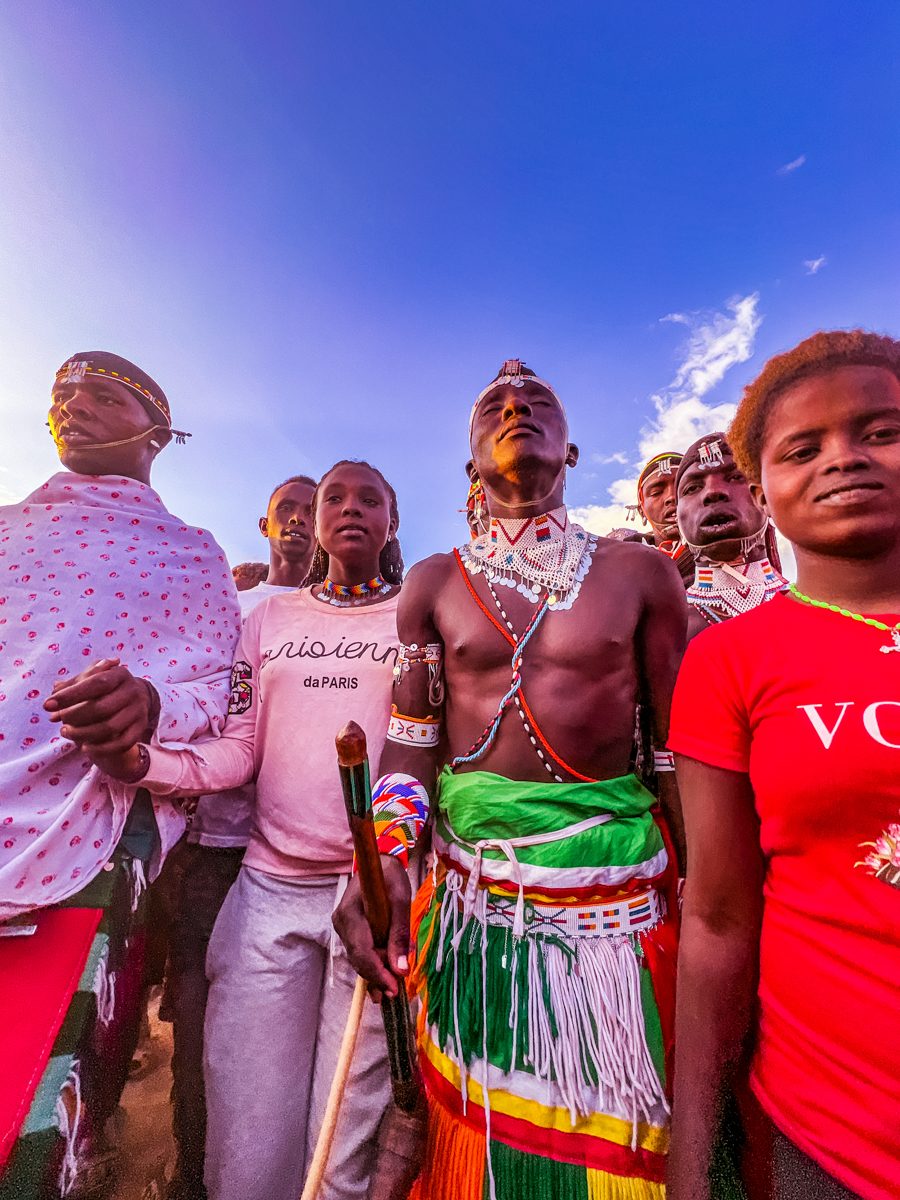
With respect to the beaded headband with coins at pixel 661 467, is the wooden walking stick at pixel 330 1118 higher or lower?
lower

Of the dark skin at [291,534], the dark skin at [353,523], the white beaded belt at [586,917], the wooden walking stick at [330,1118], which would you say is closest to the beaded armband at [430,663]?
the white beaded belt at [586,917]

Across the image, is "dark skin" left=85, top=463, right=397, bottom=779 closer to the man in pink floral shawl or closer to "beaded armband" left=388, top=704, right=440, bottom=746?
the man in pink floral shawl

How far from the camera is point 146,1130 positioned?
3111mm

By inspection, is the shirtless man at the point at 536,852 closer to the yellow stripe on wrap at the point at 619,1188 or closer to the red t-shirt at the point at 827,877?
the yellow stripe on wrap at the point at 619,1188

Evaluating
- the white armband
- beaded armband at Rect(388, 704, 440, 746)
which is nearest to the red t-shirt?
the white armband

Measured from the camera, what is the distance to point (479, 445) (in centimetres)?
216

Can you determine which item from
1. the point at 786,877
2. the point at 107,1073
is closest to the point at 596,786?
the point at 786,877

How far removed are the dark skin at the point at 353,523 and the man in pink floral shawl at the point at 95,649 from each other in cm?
55

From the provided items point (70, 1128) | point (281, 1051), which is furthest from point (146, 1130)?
point (70, 1128)

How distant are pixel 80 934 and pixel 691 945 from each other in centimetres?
182

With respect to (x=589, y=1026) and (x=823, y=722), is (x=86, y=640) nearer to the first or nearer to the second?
(x=589, y=1026)

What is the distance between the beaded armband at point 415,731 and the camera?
184cm

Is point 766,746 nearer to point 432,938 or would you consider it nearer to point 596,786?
point 596,786

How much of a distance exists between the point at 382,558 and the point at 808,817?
2.59 meters
